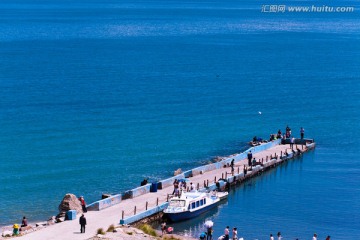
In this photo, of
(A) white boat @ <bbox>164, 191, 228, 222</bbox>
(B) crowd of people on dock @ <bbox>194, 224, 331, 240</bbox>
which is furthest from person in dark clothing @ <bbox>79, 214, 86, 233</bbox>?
(A) white boat @ <bbox>164, 191, 228, 222</bbox>

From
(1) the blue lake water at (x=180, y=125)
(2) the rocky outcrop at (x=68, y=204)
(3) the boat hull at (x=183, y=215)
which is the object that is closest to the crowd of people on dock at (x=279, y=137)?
(1) the blue lake water at (x=180, y=125)

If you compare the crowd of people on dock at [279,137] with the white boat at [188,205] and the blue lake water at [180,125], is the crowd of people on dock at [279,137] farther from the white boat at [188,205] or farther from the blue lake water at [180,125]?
the white boat at [188,205]

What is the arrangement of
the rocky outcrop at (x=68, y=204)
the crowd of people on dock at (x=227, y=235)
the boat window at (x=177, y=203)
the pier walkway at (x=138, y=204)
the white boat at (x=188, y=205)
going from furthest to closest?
the boat window at (x=177, y=203)
the white boat at (x=188, y=205)
the rocky outcrop at (x=68, y=204)
the crowd of people on dock at (x=227, y=235)
the pier walkway at (x=138, y=204)

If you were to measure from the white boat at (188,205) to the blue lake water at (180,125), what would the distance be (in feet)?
2.47

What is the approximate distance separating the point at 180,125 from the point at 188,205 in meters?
36.3

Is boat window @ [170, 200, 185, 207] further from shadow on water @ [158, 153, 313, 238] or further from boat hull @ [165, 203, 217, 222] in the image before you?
shadow on water @ [158, 153, 313, 238]

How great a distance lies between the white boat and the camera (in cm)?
5697

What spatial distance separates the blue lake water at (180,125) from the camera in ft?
207

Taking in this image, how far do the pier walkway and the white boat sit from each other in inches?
34.2

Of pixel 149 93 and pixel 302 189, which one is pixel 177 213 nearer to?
pixel 302 189

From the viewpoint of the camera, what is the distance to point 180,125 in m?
93.4

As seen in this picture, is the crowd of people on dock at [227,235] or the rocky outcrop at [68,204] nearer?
the crowd of people on dock at [227,235]

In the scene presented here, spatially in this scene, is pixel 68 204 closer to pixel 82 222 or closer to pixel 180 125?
pixel 82 222

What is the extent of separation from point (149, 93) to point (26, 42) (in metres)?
81.6
